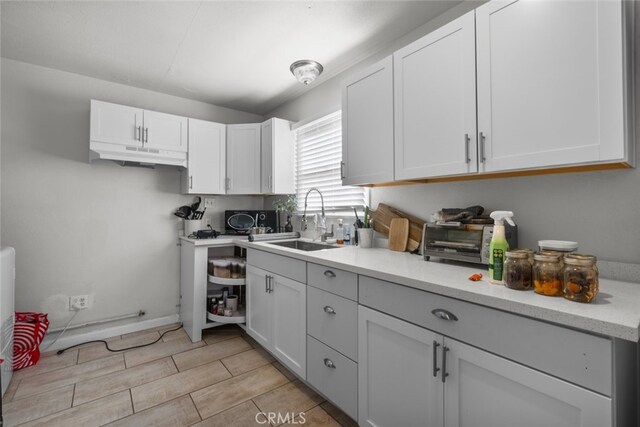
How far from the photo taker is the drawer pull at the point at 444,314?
1.12 meters

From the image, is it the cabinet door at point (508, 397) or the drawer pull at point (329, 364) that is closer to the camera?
the cabinet door at point (508, 397)

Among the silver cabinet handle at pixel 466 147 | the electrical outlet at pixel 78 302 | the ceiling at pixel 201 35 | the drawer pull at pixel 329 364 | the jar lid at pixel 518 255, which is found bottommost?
the drawer pull at pixel 329 364

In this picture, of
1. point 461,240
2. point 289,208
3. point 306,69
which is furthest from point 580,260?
point 289,208

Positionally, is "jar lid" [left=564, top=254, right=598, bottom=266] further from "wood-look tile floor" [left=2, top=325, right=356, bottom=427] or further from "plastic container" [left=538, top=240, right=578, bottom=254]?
"wood-look tile floor" [left=2, top=325, right=356, bottom=427]

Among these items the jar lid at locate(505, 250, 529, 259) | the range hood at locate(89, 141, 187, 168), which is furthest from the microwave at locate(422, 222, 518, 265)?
the range hood at locate(89, 141, 187, 168)

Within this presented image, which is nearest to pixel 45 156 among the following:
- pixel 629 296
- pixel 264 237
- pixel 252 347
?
pixel 264 237

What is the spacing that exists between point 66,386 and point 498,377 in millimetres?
2716

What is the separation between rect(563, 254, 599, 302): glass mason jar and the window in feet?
5.02

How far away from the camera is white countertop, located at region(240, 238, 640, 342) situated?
80 centimetres

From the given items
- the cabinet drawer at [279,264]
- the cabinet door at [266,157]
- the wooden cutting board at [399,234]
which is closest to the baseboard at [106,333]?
the cabinet drawer at [279,264]

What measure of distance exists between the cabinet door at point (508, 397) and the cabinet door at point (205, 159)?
2721 mm

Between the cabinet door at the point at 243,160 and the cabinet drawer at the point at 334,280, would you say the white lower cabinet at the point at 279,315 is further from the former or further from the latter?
the cabinet door at the point at 243,160

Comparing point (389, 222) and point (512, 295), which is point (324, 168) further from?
point (512, 295)

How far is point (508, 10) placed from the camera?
127 centimetres
